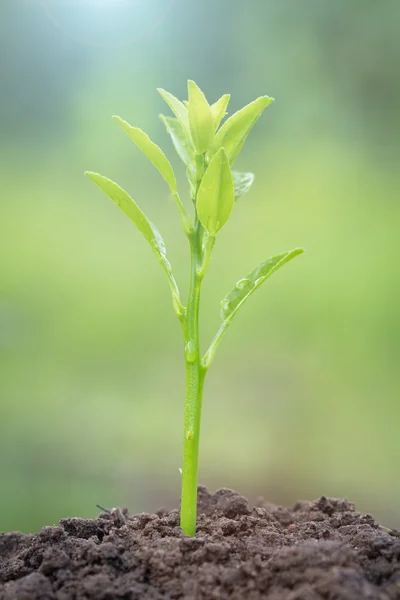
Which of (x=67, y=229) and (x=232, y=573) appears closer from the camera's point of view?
(x=232, y=573)

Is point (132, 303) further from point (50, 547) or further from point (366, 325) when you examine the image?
point (50, 547)

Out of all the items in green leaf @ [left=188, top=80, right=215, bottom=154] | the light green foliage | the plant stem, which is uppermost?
green leaf @ [left=188, top=80, right=215, bottom=154]

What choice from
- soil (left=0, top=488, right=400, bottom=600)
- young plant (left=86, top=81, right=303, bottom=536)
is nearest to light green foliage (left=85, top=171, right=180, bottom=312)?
young plant (left=86, top=81, right=303, bottom=536)

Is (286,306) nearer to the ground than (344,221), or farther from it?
nearer to the ground

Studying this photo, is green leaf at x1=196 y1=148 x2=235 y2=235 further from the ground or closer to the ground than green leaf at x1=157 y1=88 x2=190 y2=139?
closer to the ground

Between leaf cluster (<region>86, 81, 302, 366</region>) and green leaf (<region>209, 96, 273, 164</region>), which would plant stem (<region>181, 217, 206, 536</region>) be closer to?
leaf cluster (<region>86, 81, 302, 366</region>)

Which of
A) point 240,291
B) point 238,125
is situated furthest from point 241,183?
point 240,291

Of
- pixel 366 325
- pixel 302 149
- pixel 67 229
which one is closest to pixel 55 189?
pixel 67 229

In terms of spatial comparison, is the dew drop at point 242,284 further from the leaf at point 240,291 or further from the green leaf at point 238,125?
the green leaf at point 238,125
